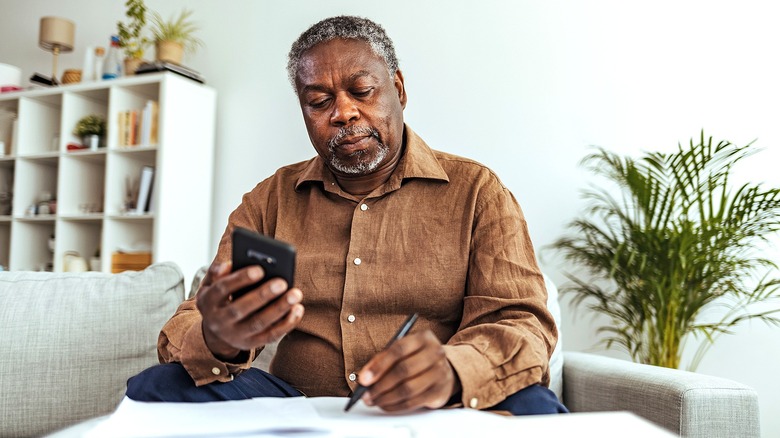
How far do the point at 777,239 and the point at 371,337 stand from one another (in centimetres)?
167

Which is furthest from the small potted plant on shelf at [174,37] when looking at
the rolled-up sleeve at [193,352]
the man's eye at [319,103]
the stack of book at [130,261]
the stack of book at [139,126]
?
the rolled-up sleeve at [193,352]

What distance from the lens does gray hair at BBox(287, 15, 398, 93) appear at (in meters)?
1.42

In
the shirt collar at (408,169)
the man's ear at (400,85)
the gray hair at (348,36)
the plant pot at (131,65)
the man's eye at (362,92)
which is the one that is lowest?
the shirt collar at (408,169)

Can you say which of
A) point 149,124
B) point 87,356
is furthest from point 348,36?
point 149,124

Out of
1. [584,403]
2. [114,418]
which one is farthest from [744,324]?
[114,418]

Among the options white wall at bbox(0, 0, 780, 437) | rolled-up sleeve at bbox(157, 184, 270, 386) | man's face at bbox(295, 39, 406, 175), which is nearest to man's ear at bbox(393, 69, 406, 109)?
man's face at bbox(295, 39, 406, 175)

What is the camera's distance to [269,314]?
2.76ft

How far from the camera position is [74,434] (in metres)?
1.04

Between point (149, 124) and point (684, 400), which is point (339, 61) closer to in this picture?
point (684, 400)

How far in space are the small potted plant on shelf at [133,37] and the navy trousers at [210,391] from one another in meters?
2.60

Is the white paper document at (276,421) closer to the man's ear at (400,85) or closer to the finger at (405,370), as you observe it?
A: the finger at (405,370)

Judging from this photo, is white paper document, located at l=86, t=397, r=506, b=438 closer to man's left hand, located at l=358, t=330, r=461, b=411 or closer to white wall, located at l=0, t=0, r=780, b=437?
man's left hand, located at l=358, t=330, r=461, b=411

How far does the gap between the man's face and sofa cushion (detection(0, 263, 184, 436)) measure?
60 cm

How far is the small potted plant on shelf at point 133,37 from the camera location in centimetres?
336
